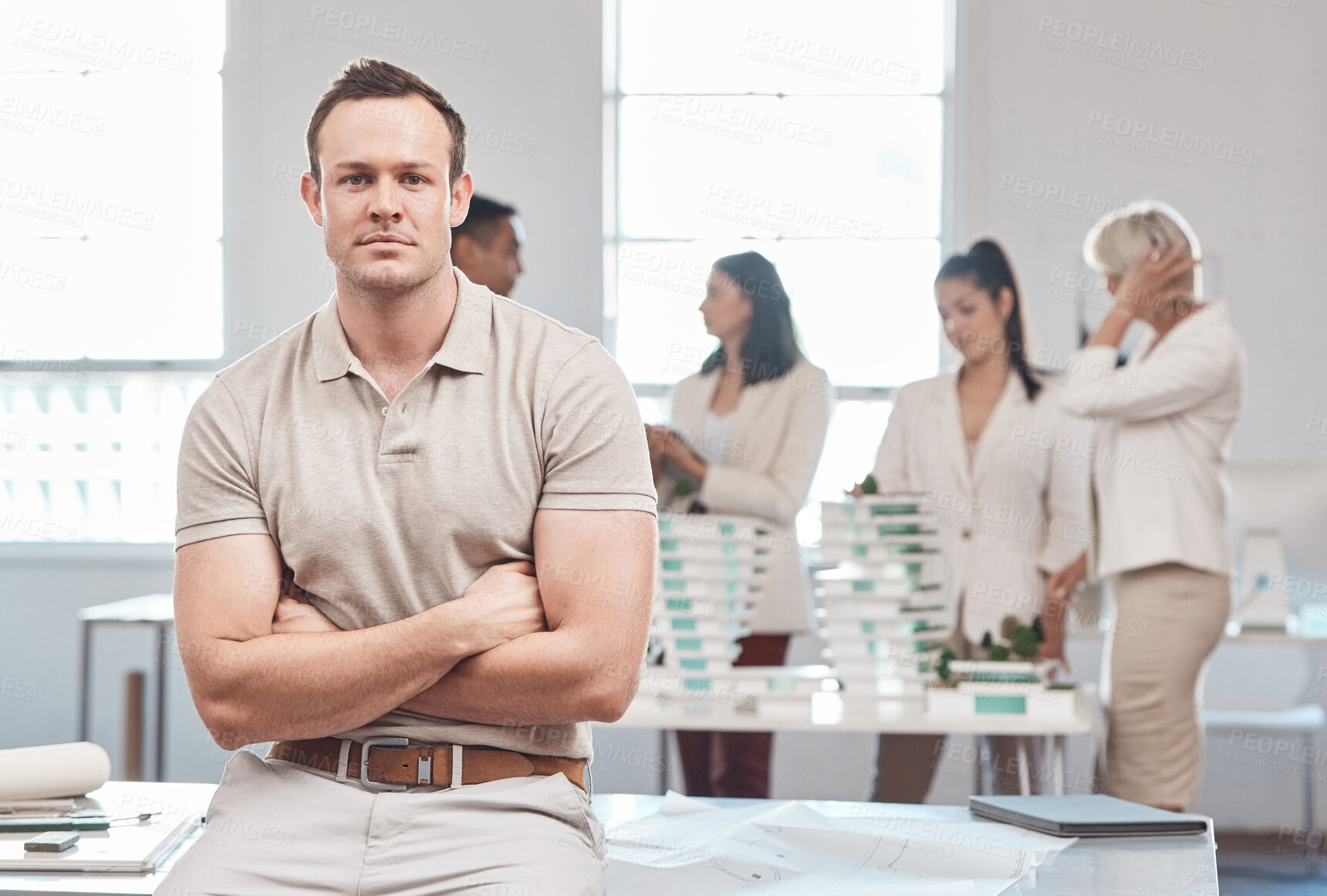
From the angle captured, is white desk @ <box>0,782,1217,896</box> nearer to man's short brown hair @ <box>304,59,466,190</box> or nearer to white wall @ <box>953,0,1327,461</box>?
man's short brown hair @ <box>304,59,466,190</box>

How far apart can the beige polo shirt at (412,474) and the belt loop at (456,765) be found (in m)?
0.02

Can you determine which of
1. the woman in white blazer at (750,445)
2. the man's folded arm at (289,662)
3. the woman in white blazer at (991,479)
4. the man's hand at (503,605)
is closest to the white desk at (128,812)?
the man's folded arm at (289,662)

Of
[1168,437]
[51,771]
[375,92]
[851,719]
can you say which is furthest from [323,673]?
[1168,437]

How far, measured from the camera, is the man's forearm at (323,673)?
1.45m

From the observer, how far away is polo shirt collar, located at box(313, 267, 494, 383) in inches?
64.0

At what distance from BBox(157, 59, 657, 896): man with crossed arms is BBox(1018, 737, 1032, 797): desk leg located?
177cm

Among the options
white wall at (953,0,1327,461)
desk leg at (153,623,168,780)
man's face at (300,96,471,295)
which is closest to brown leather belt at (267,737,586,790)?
man's face at (300,96,471,295)

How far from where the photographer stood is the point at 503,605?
4.94 feet

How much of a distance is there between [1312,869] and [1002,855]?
3626 millimetres

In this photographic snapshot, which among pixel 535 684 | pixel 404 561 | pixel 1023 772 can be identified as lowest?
pixel 1023 772

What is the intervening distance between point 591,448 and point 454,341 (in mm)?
231

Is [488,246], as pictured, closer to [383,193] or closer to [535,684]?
[383,193]

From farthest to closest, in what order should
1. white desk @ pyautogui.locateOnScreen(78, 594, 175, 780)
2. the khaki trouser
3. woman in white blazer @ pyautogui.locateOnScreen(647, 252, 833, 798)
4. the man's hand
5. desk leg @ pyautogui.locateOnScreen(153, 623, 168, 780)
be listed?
desk leg @ pyautogui.locateOnScreen(153, 623, 168, 780), white desk @ pyautogui.locateOnScreen(78, 594, 175, 780), woman in white blazer @ pyautogui.locateOnScreen(647, 252, 833, 798), the man's hand, the khaki trouser

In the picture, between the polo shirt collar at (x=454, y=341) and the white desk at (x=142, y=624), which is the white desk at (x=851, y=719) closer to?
the polo shirt collar at (x=454, y=341)
